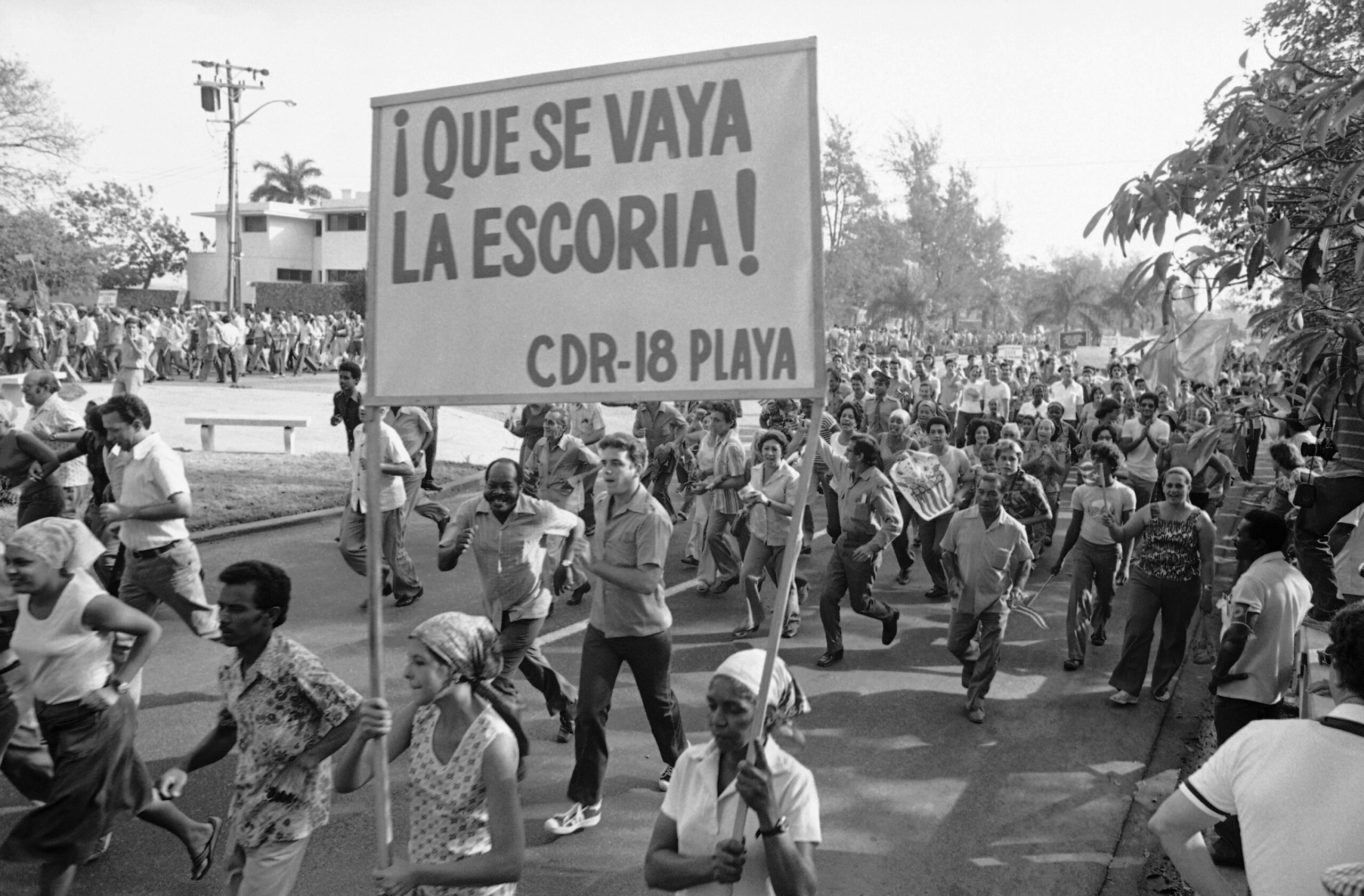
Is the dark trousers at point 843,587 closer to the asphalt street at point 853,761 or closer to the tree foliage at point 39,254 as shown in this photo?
the asphalt street at point 853,761

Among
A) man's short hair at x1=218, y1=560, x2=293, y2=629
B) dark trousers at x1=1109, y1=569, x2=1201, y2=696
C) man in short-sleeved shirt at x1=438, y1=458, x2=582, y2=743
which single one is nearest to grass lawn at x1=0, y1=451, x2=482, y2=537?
man in short-sleeved shirt at x1=438, y1=458, x2=582, y2=743

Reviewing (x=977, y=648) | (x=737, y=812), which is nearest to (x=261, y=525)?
(x=977, y=648)

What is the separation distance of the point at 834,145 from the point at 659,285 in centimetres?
3948

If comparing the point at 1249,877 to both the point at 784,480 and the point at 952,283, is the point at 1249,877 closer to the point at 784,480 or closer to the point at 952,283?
the point at 784,480

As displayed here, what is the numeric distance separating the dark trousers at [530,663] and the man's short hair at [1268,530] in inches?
145

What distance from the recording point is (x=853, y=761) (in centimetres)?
657

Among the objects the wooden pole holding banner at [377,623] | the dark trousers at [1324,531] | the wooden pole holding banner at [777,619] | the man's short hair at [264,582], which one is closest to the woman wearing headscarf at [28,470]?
the man's short hair at [264,582]

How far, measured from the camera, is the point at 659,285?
3430mm

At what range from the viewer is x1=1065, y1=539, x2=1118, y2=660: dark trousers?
8.46 meters

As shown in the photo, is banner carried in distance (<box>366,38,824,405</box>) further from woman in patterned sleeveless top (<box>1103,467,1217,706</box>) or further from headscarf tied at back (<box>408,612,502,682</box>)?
woman in patterned sleeveless top (<box>1103,467,1217,706</box>)

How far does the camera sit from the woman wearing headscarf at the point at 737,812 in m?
2.99

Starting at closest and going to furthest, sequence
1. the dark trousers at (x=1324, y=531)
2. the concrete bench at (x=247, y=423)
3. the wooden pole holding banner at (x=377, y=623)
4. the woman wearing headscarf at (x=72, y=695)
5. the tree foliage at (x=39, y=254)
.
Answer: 1. the wooden pole holding banner at (x=377, y=623)
2. the woman wearing headscarf at (x=72, y=695)
3. the dark trousers at (x=1324, y=531)
4. the concrete bench at (x=247, y=423)
5. the tree foliage at (x=39, y=254)

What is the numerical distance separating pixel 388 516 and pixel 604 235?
5.95 meters

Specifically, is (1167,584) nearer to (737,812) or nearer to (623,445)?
(623,445)
